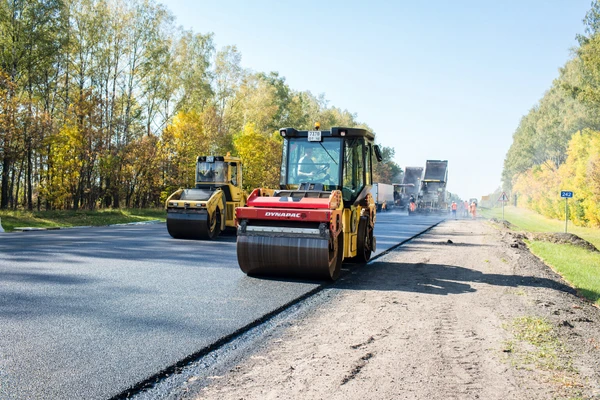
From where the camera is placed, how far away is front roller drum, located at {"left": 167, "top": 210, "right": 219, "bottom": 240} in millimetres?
16766

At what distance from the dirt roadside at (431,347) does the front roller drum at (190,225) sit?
8.14m

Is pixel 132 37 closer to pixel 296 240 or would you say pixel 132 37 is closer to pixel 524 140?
pixel 296 240

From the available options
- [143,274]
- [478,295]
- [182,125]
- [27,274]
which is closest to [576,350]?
[478,295]

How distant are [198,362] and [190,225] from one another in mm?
12247

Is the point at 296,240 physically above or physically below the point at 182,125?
below

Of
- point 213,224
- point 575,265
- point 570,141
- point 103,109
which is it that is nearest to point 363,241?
point 575,265

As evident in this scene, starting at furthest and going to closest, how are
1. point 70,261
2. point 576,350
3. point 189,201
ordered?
point 189,201, point 70,261, point 576,350

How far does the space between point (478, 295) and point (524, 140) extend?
81.3 meters

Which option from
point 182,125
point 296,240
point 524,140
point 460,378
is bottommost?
→ point 460,378

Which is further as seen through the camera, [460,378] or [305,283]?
[305,283]

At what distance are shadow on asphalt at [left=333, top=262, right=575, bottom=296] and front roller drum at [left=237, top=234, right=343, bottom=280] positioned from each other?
19.6 inches

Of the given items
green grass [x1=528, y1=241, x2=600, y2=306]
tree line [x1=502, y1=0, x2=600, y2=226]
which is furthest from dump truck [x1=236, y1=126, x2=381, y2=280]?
tree line [x1=502, y1=0, x2=600, y2=226]

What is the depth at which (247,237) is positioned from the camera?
912 cm

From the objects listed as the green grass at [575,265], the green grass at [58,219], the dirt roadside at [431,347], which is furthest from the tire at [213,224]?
the green grass at [575,265]
